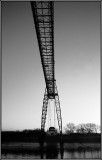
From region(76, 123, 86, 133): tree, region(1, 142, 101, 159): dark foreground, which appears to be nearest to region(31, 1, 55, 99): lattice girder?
region(1, 142, 101, 159): dark foreground

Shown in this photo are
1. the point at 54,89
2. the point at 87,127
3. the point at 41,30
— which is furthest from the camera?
the point at 87,127

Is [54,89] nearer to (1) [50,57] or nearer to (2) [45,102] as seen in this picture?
(2) [45,102]

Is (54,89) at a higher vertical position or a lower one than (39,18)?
lower

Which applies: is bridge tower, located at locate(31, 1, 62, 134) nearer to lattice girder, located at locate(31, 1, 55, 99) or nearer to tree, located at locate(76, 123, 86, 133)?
lattice girder, located at locate(31, 1, 55, 99)

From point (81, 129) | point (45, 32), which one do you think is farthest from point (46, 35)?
point (81, 129)

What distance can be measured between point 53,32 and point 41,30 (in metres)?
0.70

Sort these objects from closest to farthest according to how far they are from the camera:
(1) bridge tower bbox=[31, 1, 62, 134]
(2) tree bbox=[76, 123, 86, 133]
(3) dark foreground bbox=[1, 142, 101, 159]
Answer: (1) bridge tower bbox=[31, 1, 62, 134]
(3) dark foreground bbox=[1, 142, 101, 159]
(2) tree bbox=[76, 123, 86, 133]

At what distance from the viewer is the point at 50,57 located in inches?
572

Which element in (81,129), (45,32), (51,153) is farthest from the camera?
(81,129)

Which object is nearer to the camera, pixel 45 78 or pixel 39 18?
pixel 39 18

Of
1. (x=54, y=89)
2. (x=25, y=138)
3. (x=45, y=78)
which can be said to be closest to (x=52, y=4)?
(x=45, y=78)

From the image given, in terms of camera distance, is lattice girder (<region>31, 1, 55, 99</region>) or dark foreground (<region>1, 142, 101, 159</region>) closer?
lattice girder (<region>31, 1, 55, 99</region>)

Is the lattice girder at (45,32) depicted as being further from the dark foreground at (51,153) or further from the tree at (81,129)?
the tree at (81,129)

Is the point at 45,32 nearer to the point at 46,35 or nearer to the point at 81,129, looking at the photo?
the point at 46,35
